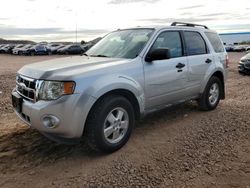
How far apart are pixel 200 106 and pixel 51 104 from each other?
3.66 m

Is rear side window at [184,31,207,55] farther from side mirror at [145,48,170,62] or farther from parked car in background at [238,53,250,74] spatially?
parked car in background at [238,53,250,74]

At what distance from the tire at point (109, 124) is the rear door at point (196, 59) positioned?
1795 millimetres

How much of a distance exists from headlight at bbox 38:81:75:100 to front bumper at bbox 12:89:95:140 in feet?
0.20

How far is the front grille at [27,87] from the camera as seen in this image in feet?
14.0

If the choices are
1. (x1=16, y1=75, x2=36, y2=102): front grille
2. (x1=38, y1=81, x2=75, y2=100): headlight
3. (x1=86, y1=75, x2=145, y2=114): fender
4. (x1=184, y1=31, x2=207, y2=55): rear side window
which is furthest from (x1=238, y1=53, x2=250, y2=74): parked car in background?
(x1=38, y1=81, x2=75, y2=100): headlight

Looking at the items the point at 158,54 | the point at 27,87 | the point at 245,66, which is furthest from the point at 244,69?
the point at 27,87

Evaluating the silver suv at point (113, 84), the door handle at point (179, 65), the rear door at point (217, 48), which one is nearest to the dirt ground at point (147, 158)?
the silver suv at point (113, 84)

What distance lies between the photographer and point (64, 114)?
3.98 m

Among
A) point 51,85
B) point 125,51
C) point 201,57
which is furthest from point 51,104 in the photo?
point 201,57

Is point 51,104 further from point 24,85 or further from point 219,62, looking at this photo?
point 219,62

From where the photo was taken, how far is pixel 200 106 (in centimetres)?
666

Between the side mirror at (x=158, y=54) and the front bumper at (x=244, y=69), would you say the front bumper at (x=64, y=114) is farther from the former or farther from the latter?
the front bumper at (x=244, y=69)

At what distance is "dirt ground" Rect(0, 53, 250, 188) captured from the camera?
150 inches

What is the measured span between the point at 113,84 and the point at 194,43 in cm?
256
